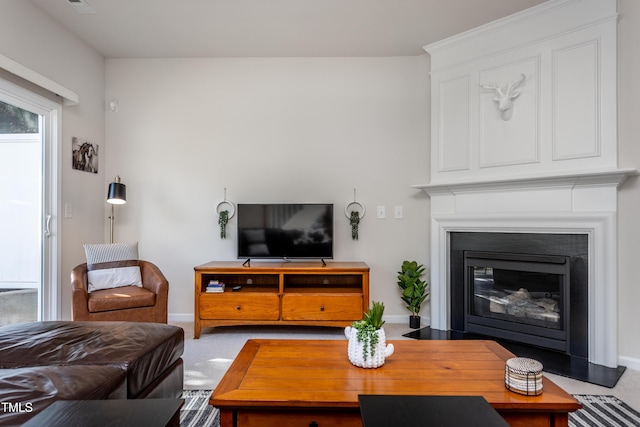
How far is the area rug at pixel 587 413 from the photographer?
65.1 inches

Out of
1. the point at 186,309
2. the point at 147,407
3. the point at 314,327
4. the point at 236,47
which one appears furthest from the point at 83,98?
the point at 147,407

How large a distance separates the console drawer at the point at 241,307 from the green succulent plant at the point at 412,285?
1.20m

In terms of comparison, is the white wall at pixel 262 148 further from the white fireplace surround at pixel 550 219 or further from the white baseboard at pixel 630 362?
the white baseboard at pixel 630 362

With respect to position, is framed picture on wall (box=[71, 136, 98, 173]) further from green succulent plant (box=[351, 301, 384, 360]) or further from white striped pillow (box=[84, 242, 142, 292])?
green succulent plant (box=[351, 301, 384, 360])

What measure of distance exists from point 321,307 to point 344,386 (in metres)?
1.68

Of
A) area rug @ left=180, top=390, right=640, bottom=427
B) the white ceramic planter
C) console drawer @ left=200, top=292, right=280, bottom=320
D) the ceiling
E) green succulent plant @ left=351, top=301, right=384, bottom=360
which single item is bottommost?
area rug @ left=180, top=390, right=640, bottom=427

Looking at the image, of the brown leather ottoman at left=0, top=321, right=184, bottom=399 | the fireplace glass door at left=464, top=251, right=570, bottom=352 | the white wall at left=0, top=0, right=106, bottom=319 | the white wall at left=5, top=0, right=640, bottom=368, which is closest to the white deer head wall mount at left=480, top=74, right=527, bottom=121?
the white wall at left=5, top=0, right=640, bottom=368

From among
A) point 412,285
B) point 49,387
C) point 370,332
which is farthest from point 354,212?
point 49,387

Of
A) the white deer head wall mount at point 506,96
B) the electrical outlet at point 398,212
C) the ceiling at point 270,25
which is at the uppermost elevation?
the ceiling at point 270,25

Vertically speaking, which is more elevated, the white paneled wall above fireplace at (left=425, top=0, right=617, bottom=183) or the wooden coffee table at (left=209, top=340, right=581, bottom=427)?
the white paneled wall above fireplace at (left=425, top=0, right=617, bottom=183)

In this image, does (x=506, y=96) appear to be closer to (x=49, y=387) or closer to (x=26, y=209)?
(x=49, y=387)

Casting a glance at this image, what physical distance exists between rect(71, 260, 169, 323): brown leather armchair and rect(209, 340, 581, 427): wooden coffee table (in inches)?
56.4

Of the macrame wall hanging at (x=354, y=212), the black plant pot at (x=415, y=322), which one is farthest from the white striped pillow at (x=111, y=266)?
the black plant pot at (x=415, y=322)

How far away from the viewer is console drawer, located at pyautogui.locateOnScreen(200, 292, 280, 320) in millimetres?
2941
